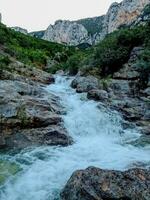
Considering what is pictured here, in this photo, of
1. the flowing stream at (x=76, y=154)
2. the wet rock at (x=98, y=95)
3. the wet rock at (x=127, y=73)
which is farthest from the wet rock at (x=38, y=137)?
the wet rock at (x=127, y=73)

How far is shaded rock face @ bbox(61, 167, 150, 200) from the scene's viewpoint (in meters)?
7.85

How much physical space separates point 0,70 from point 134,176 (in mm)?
13218

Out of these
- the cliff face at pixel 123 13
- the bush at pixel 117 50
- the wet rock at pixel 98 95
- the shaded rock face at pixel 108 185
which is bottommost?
the shaded rock face at pixel 108 185

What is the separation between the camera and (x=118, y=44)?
26281mm

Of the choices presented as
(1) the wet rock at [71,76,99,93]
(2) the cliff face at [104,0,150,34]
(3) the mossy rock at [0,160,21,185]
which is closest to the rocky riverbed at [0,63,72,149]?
(3) the mossy rock at [0,160,21,185]

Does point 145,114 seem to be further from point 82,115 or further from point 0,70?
point 0,70

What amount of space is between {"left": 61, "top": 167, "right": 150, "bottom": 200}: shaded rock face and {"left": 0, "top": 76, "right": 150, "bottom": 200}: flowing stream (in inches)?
38.5

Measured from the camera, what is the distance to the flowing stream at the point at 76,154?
9.64 metres

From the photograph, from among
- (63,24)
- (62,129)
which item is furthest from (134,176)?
(63,24)

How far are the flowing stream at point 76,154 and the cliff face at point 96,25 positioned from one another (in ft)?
307

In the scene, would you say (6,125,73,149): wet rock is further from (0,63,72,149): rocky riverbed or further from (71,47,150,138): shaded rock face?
(71,47,150,138): shaded rock face

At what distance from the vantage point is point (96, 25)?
14412 centimetres

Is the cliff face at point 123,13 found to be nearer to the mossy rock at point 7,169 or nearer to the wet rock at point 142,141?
the wet rock at point 142,141

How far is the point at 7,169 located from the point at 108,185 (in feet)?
12.8
